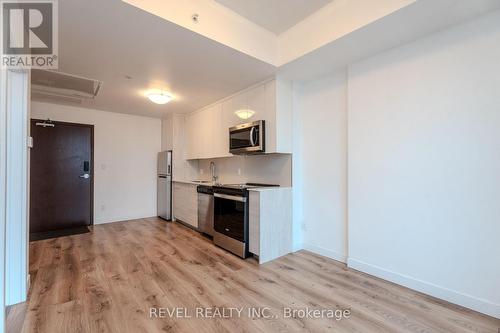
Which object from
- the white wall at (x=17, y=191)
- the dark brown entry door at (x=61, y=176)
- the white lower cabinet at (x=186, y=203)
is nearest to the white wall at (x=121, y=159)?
the dark brown entry door at (x=61, y=176)

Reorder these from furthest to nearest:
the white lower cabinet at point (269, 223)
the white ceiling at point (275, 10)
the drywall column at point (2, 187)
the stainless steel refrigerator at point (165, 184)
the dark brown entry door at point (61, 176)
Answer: the stainless steel refrigerator at point (165, 184)
the dark brown entry door at point (61, 176)
the white lower cabinet at point (269, 223)
the white ceiling at point (275, 10)
the drywall column at point (2, 187)

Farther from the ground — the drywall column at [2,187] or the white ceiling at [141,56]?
the white ceiling at [141,56]

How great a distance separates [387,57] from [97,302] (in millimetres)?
3655

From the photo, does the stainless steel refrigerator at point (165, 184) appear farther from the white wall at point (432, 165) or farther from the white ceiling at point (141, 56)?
the white wall at point (432, 165)

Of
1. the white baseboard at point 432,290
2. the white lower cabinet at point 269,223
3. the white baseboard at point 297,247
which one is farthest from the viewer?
the white baseboard at point 297,247

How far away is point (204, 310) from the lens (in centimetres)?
190

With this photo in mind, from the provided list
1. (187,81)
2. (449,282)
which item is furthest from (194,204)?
(449,282)

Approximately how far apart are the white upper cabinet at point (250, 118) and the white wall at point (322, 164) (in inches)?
10.2

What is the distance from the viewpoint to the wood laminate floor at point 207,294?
1722 millimetres

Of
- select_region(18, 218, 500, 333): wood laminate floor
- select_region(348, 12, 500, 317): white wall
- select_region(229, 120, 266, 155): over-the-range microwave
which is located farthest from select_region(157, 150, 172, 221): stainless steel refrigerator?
select_region(348, 12, 500, 317): white wall

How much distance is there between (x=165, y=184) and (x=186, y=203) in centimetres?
90

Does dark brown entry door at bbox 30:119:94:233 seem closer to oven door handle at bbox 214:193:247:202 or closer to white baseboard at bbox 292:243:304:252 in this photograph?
oven door handle at bbox 214:193:247:202

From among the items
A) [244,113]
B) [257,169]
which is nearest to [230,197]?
[257,169]

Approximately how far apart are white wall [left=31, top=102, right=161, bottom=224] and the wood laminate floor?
5.54 ft
